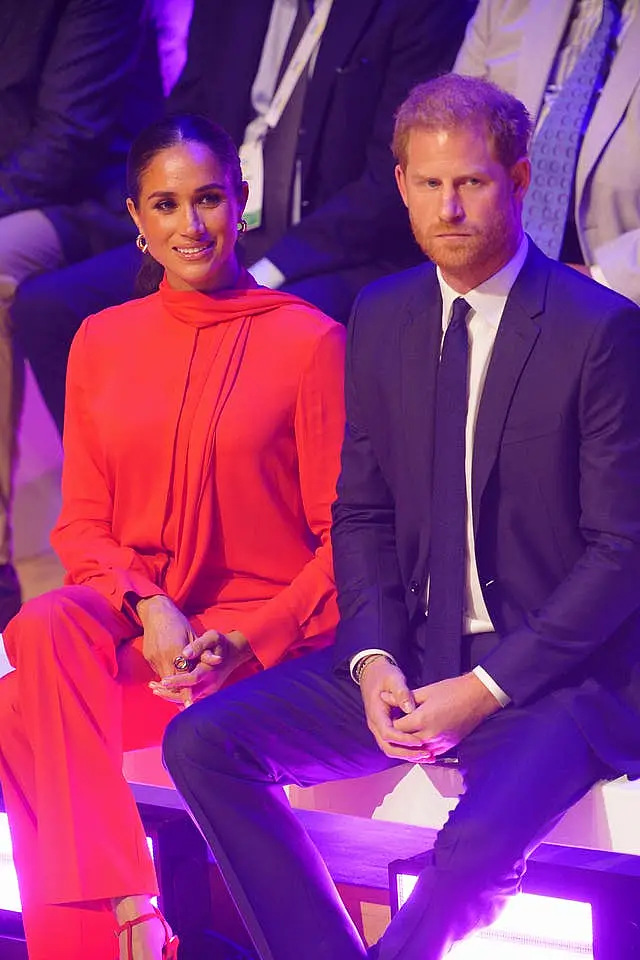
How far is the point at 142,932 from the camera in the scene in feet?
7.38

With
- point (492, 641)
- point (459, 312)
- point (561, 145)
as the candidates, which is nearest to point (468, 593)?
point (492, 641)

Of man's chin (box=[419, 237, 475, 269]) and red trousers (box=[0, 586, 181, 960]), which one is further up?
man's chin (box=[419, 237, 475, 269])

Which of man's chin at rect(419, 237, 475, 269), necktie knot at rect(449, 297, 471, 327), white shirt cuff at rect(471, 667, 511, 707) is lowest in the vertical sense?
white shirt cuff at rect(471, 667, 511, 707)

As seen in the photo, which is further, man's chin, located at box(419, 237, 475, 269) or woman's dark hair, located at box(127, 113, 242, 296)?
Answer: woman's dark hair, located at box(127, 113, 242, 296)

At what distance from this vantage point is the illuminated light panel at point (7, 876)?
2.67 metres

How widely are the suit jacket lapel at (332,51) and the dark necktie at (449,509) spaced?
125cm

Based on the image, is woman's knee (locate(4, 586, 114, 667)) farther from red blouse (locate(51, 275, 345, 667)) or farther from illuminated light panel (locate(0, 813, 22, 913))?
illuminated light panel (locate(0, 813, 22, 913))

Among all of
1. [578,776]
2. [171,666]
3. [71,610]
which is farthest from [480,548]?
[71,610]

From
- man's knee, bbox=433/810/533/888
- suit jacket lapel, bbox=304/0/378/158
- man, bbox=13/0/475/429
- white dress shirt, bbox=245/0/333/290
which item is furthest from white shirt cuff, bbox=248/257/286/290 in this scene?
man's knee, bbox=433/810/533/888

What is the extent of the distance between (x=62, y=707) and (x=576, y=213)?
1538mm

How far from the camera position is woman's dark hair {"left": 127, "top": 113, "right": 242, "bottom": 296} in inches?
101

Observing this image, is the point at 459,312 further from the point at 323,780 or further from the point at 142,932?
the point at 142,932

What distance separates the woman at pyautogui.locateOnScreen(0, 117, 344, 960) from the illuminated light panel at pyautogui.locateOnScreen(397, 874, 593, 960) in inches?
20.1

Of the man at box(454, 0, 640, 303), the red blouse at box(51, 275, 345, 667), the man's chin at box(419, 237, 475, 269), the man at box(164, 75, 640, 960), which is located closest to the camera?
the man at box(164, 75, 640, 960)
